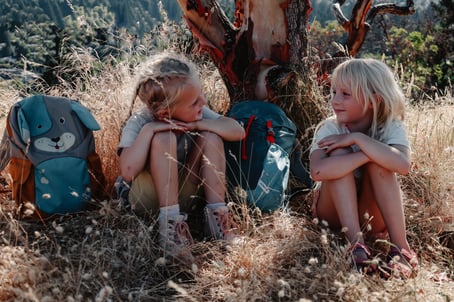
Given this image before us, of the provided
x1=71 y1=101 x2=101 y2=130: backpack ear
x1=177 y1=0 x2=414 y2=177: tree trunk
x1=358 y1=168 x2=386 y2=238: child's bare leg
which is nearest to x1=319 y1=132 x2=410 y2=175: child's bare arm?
x1=358 y1=168 x2=386 y2=238: child's bare leg

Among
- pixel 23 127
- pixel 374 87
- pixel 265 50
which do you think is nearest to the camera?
pixel 374 87

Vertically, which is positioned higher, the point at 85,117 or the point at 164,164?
the point at 85,117

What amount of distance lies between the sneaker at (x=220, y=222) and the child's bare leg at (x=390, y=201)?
25.8 inches

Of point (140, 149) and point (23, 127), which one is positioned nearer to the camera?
point (140, 149)

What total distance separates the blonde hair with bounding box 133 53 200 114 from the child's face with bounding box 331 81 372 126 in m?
0.65

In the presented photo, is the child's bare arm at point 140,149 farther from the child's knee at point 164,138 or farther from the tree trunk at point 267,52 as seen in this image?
the tree trunk at point 267,52

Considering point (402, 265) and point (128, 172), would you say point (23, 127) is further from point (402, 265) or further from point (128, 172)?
point (402, 265)

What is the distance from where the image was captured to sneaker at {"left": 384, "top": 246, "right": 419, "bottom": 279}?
2.04 m

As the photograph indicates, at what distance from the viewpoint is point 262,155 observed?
2744mm

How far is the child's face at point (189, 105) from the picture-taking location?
2.44 m

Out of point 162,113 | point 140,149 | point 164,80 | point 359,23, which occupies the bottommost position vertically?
point 140,149

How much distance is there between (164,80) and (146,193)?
533 millimetres

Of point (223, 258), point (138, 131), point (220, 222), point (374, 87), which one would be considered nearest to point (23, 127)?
point (138, 131)

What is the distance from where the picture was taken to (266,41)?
3324 millimetres
